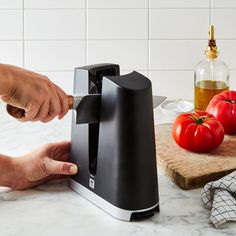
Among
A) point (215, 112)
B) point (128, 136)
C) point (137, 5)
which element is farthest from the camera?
point (137, 5)

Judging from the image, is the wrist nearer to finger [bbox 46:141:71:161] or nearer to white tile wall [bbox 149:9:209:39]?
finger [bbox 46:141:71:161]

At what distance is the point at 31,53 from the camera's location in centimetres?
235

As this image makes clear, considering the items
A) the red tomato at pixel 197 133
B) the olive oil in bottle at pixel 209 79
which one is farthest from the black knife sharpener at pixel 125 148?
the olive oil in bottle at pixel 209 79

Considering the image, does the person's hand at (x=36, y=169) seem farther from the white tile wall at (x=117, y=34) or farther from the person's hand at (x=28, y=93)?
the white tile wall at (x=117, y=34)

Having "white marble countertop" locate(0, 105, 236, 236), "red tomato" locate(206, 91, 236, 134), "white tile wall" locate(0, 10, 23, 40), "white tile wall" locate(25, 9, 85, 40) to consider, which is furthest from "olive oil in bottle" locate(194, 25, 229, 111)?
"white tile wall" locate(0, 10, 23, 40)

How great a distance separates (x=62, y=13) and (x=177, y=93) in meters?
0.60

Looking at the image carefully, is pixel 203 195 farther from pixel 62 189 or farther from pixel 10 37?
pixel 10 37

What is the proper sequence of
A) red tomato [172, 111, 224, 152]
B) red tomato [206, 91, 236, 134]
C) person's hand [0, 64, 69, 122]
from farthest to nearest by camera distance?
red tomato [206, 91, 236, 134], red tomato [172, 111, 224, 152], person's hand [0, 64, 69, 122]

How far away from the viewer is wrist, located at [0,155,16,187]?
1.11 metres

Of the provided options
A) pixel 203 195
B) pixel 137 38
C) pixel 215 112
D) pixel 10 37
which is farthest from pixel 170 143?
pixel 10 37

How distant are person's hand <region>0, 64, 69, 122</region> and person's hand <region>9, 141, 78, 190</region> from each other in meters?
0.18

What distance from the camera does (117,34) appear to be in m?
2.32

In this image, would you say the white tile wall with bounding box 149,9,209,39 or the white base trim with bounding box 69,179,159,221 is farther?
the white tile wall with bounding box 149,9,209,39

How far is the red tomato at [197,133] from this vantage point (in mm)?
1285
